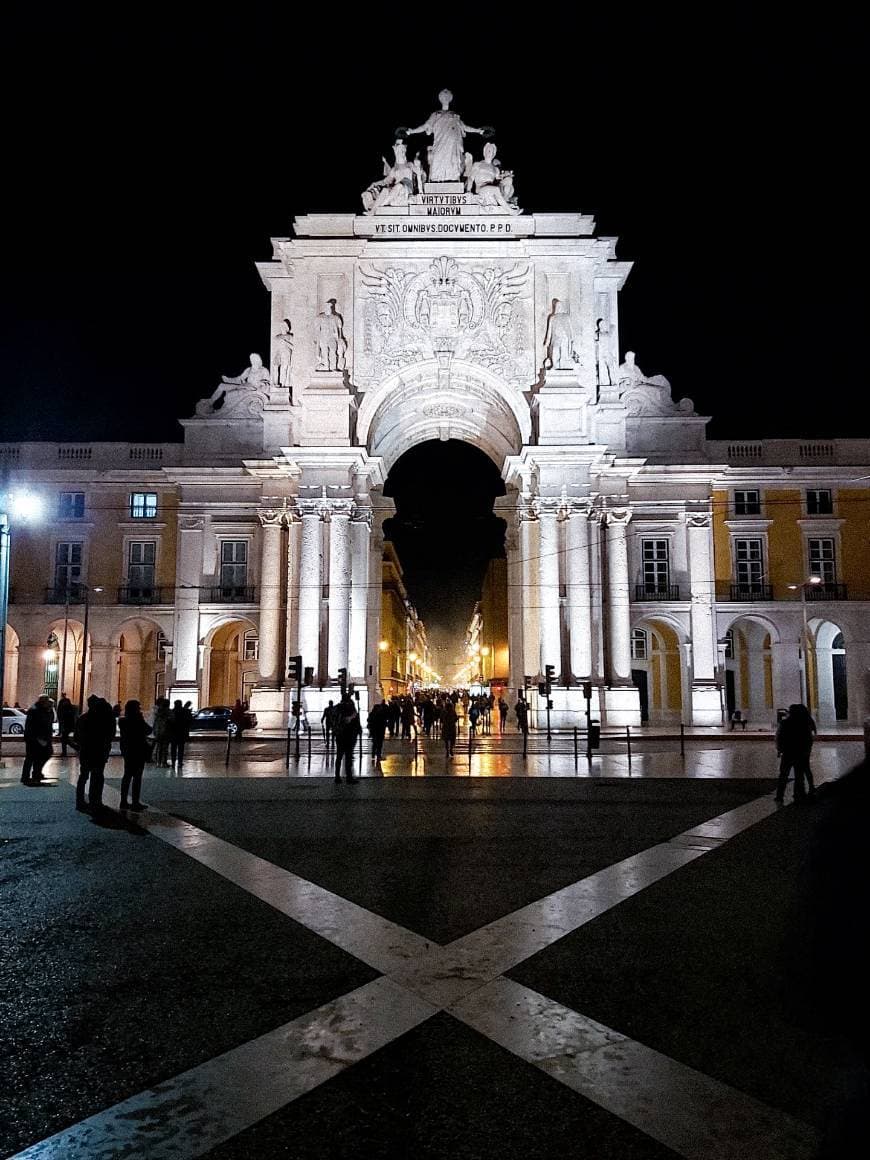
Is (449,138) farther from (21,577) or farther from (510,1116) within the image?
(510,1116)

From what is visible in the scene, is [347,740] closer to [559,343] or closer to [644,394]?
[559,343]

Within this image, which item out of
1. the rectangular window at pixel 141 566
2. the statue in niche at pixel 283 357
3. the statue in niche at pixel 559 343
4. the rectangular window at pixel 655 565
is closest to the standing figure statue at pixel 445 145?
the statue in niche at pixel 559 343

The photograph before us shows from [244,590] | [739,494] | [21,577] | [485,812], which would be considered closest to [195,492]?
[244,590]

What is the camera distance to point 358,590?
1401 inches

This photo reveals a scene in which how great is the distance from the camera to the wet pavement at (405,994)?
11.2ft

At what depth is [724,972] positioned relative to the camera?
532 cm

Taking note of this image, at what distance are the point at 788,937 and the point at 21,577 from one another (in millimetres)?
42886

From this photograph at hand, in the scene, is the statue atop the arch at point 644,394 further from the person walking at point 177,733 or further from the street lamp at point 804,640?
the person walking at point 177,733

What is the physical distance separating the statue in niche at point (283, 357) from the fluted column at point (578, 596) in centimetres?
1347

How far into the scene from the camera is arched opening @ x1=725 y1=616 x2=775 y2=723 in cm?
4150

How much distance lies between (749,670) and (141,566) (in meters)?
29.7

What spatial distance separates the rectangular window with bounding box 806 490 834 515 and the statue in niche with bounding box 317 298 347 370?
73.3ft

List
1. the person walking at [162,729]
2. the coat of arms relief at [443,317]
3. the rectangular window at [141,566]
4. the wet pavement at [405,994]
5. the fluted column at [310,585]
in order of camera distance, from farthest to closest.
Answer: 1. the rectangular window at [141,566]
2. the coat of arms relief at [443,317]
3. the fluted column at [310,585]
4. the person walking at [162,729]
5. the wet pavement at [405,994]

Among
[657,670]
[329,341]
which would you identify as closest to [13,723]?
[329,341]
